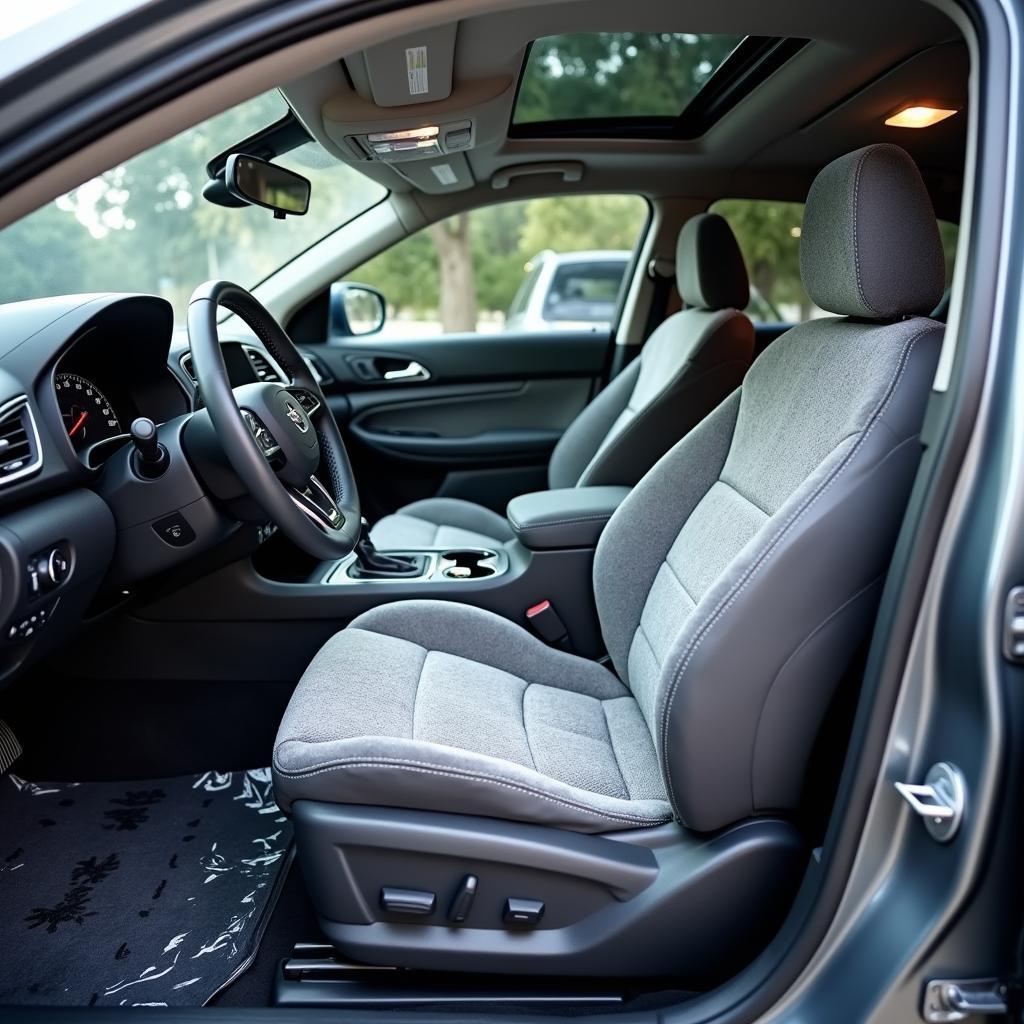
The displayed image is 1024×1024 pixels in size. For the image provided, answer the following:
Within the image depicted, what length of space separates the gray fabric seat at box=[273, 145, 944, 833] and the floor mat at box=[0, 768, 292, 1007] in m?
0.53

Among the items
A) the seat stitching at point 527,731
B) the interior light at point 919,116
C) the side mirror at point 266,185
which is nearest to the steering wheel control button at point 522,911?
the seat stitching at point 527,731

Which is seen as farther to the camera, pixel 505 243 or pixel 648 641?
pixel 505 243

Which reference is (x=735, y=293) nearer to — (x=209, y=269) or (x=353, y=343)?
(x=353, y=343)

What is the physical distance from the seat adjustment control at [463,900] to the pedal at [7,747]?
1.35m

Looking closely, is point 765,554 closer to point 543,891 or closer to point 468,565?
point 543,891

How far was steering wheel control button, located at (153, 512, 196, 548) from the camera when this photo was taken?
1672 millimetres

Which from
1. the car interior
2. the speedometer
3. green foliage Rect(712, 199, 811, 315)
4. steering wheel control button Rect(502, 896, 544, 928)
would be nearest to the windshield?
the car interior

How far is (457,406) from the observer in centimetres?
382

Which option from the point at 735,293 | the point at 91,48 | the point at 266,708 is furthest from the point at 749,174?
the point at 91,48

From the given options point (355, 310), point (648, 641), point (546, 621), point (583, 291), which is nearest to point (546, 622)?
point (546, 621)

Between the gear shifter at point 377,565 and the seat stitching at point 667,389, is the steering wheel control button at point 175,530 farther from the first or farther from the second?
the seat stitching at point 667,389

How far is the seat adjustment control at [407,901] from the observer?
1.33 m

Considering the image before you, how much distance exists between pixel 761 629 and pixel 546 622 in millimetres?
1072

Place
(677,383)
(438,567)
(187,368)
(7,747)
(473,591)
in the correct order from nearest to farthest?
1. (187,368)
2. (7,747)
3. (473,591)
4. (438,567)
5. (677,383)
